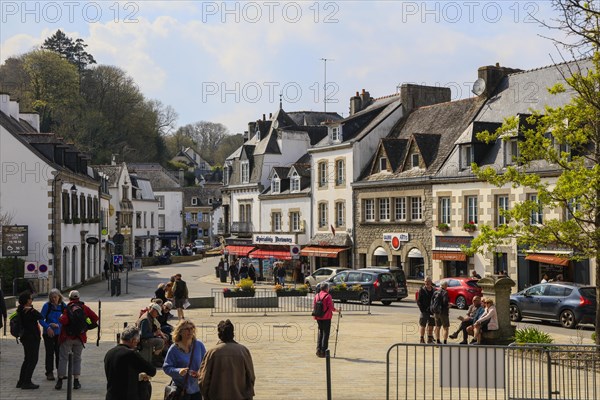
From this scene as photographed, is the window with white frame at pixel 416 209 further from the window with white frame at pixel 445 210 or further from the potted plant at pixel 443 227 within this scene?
the potted plant at pixel 443 227

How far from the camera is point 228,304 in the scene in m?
31.2

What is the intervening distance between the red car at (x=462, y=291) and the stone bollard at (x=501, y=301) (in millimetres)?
10194

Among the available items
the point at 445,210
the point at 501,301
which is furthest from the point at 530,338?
the point at 445,210

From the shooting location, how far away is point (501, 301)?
20391 mm

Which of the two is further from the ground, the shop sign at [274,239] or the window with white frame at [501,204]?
the window with white frame at [501,204]

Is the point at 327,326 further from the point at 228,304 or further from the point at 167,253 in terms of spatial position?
the point at 167,253

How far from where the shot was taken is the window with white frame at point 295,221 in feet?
172

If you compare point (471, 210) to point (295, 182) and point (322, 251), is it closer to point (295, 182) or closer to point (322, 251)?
point (322, 251)

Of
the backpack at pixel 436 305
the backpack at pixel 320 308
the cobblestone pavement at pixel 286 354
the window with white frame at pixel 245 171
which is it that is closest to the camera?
the cobblestone pavement at pixel 286 354

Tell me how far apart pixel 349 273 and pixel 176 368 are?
24412 mm

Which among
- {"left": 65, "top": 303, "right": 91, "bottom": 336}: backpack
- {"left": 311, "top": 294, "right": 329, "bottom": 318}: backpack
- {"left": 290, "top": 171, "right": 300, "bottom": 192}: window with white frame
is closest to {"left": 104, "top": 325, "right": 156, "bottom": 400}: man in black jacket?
{"left": 65, "top": 303, "right": 91, "bottom": 336}: backpack

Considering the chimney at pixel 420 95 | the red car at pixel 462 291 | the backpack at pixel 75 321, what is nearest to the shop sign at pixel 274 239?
the chimney at pixel 420 95

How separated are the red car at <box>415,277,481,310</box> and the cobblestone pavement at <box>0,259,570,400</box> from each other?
3264mm

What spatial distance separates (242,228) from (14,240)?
2293cm
